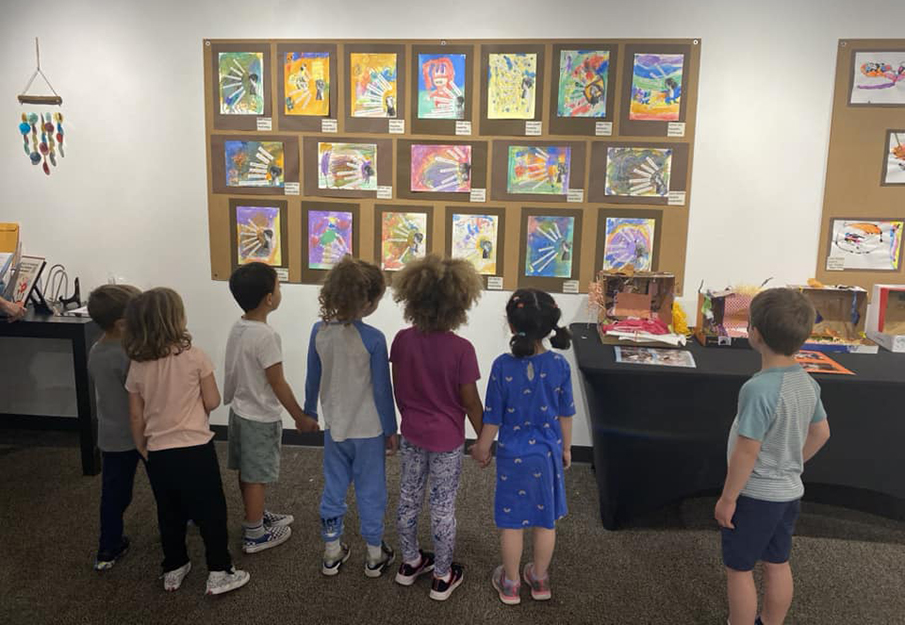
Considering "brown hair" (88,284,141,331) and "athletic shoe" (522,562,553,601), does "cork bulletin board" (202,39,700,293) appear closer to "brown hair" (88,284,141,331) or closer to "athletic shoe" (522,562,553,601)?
"brown hair" (88,284,141,331)

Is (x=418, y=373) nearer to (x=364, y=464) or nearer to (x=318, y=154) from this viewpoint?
(x=364, y=464)

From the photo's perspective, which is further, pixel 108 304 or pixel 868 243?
pixel 868 243

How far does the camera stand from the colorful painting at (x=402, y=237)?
3398 mm

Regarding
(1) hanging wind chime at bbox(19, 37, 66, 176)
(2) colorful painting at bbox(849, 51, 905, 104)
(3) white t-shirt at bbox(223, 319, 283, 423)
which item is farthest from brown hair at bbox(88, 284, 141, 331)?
(2) colorful painting at bbox(849, 51, 905, 104)

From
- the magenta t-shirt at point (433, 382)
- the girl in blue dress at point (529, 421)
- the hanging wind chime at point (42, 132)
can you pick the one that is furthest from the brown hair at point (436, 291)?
the hanging wind chime at point (42, 132)

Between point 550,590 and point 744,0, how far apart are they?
2701mm

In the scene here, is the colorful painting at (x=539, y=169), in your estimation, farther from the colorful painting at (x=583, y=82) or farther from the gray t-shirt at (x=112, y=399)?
the gray t-shirt at (x=112, y=399)

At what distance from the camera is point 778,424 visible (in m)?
1.83

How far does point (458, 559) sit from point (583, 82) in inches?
87.3

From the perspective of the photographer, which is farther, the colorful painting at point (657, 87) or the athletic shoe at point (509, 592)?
the colorful painting at point (657, 87)

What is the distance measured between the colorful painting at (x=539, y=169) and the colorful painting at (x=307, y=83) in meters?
0.98

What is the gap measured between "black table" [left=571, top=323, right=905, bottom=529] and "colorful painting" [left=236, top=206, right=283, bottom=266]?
1.73 metres

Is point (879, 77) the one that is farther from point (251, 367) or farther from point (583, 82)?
point (251, 367)

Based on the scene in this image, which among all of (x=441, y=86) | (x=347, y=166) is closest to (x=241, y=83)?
(x=347, y=166)
